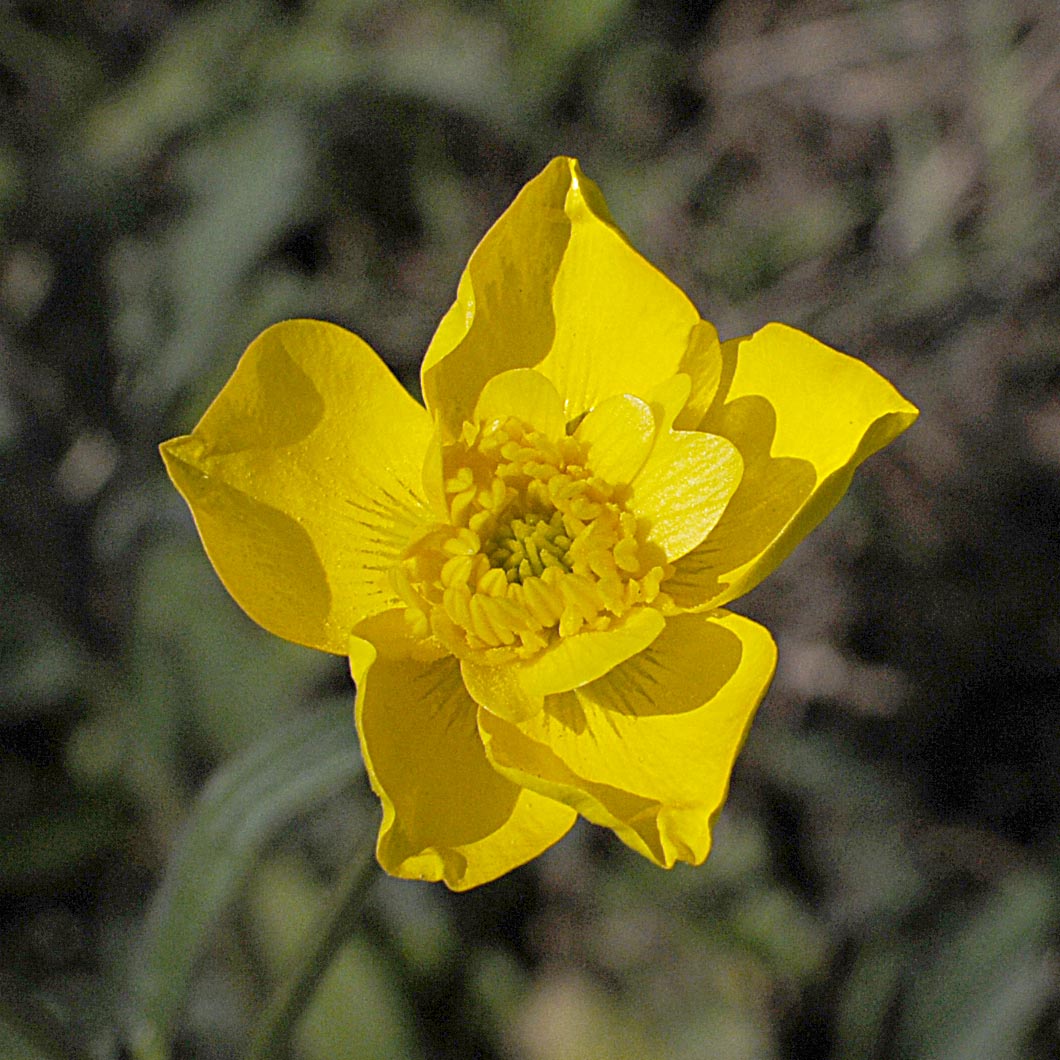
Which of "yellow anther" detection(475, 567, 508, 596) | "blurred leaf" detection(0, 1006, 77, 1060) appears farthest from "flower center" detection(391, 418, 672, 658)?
"blurred leaf" detection(0, 1006, 77, 1060)

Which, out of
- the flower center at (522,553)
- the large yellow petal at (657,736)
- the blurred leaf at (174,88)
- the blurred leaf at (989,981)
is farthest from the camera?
the blurred leaf at (174,88)

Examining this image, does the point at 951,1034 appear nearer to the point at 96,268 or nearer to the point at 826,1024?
the point at 826,1024

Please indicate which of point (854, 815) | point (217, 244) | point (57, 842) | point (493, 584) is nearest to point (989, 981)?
point (854, 815)

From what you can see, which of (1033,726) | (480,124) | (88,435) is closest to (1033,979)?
(1033,726)

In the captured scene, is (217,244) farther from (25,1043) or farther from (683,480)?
(25,1043)

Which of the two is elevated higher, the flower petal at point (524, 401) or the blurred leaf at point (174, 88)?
the flower petal at point (524, 401)

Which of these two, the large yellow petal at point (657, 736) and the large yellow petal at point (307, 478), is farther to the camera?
the large yellow petal at point (307, 478)

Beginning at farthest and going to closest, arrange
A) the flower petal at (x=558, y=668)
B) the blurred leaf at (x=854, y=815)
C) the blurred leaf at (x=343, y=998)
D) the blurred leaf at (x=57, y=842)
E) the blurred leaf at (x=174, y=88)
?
the blurred leaf at (x=174, y=88), the blurred leaf at (x=57, y=842), the blurred leaf at (x=854, y=815), the blurred leaf at (x=343, y=998), the flower petal at (x=558, y=668)

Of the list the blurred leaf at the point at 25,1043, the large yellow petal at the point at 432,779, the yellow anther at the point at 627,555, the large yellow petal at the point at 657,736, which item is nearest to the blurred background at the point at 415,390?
the blurred leaf at the point at 25,1043

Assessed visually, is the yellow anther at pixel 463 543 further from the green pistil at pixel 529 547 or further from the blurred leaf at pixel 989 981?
the blurred leaf at pixel 989 981
